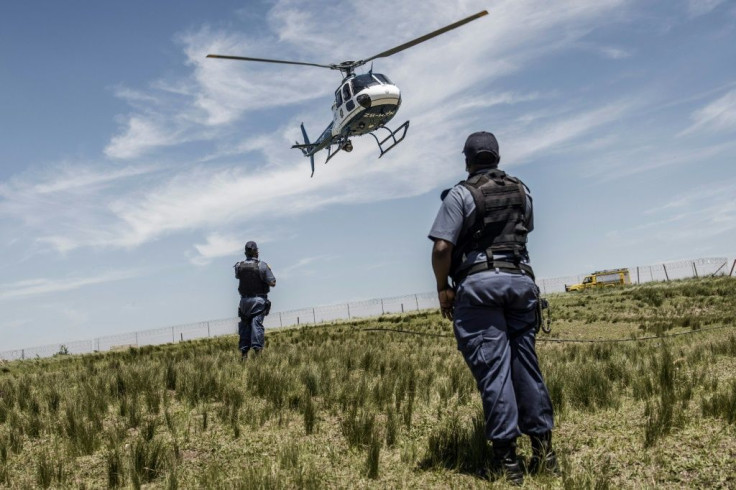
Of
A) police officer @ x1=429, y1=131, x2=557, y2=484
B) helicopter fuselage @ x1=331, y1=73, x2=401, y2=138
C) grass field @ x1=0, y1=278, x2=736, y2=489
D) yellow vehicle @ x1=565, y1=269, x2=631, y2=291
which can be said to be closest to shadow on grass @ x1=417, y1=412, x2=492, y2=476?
grass field @ x1=0, y1=278, x2=736, y2=489

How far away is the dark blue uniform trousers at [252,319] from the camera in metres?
12.1

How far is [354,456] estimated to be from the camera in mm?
4875

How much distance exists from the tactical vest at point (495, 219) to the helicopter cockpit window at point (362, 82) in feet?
64.8

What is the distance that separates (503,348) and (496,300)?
0.32 metres

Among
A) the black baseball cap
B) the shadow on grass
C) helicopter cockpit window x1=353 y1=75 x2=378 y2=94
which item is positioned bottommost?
the shadow on grass

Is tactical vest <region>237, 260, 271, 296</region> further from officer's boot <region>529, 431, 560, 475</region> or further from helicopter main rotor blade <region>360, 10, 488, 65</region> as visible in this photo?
helicopter main rotor blade <region>360, 10, 488, 65</region>

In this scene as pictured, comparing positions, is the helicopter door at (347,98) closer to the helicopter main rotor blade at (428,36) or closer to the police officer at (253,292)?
the helicopter main rotor blade at (428,36)

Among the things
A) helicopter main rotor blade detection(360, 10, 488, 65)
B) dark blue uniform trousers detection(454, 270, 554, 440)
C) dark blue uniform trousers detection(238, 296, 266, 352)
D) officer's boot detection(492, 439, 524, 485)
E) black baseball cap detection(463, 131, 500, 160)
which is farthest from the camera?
helicopter main rotor blade detection(360, 10, 488, 65)

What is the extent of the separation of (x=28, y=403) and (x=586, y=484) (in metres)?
6.97

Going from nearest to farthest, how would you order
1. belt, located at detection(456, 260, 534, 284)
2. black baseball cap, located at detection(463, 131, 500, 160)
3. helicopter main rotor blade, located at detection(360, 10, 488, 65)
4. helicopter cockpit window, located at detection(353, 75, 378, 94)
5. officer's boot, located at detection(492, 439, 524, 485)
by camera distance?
1. officer's boot, located at detection(492, 439, 524, 485)
2. belt, located at detection(456, 260, 534, 284)
3. black baseball cap, located at detection(463, 131, 500, 160)
4. helicopter main rotor blade, located at detection(360, 10, 488, 65)
5. helicopter cockpit window, located at detection(353, 75, 378, 94)

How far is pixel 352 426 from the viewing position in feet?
17.4

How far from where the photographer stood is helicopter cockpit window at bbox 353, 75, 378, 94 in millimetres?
23453

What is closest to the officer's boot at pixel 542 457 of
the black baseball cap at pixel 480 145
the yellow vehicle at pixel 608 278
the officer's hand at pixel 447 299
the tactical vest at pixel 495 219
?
the officer's hand at pixel 447 299

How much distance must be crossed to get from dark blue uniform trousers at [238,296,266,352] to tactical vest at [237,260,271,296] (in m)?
0.14
